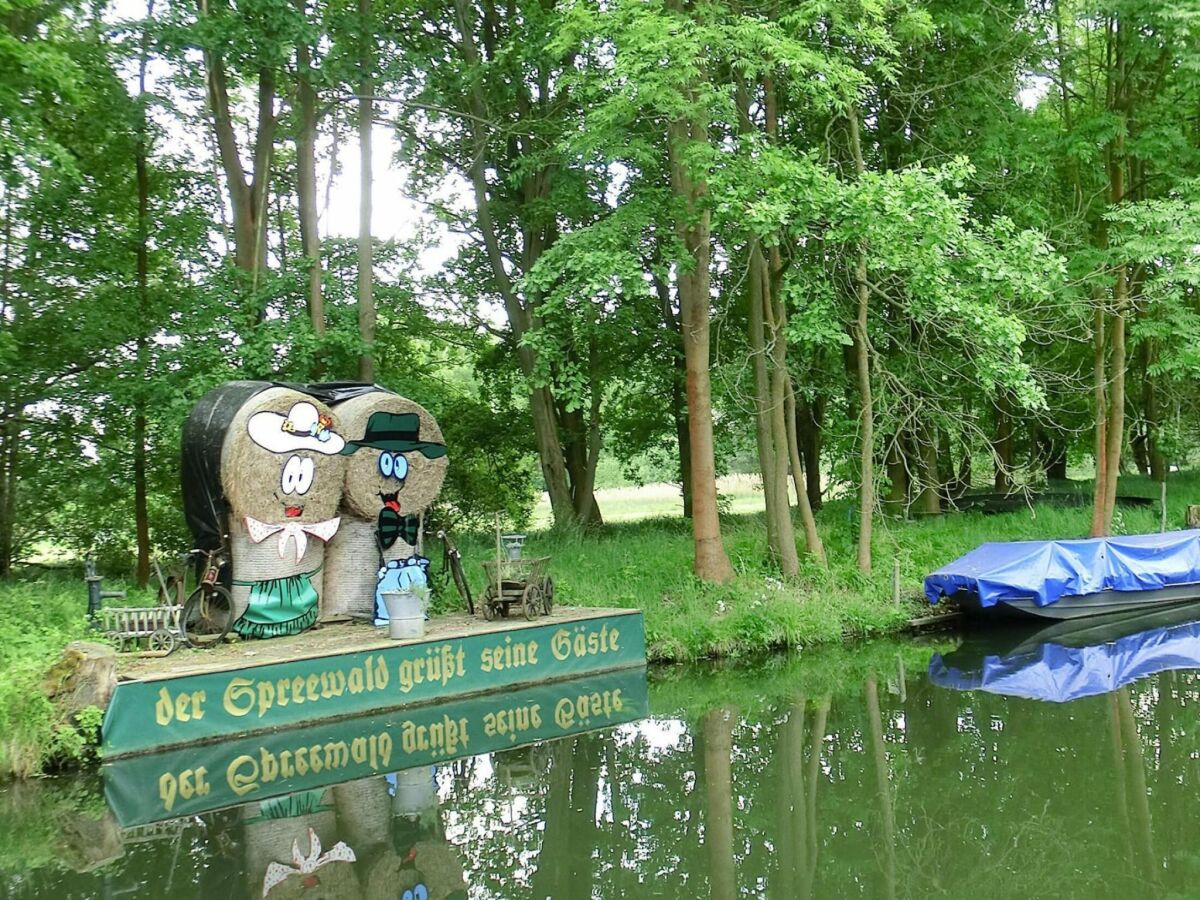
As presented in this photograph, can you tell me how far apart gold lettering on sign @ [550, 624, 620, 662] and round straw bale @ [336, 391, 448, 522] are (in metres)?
2.42

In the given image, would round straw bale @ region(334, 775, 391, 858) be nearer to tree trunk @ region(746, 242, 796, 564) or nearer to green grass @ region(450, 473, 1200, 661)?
green grass @ region(450, 473, 1200, 661)

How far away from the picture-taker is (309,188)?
16156 mm

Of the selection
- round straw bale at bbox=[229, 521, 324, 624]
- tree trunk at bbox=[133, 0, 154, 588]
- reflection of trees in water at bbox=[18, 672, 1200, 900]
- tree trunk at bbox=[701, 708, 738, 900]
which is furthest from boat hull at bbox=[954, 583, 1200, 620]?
tree trunk at bbox=[133, 0, 154, 588]

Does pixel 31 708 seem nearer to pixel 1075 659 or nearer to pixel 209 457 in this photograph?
pixel 209 457

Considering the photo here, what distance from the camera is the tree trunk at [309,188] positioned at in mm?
15555

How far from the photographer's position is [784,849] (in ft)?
22.9

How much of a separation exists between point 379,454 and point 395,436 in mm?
306

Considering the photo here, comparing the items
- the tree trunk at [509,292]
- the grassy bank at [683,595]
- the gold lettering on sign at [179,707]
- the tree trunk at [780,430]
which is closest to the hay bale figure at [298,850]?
the gold lettering on sign at [179,707]

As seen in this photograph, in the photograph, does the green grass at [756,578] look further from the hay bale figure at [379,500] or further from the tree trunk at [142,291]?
the tree trunk at [142,291]

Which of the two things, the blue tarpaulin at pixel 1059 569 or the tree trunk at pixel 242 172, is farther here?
the tree trunk at pixel 242 172

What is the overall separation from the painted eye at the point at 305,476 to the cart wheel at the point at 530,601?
2658 mm

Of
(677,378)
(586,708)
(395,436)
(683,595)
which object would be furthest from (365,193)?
(586,708)

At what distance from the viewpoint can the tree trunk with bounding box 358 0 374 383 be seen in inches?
623

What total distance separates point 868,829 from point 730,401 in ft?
35.9
